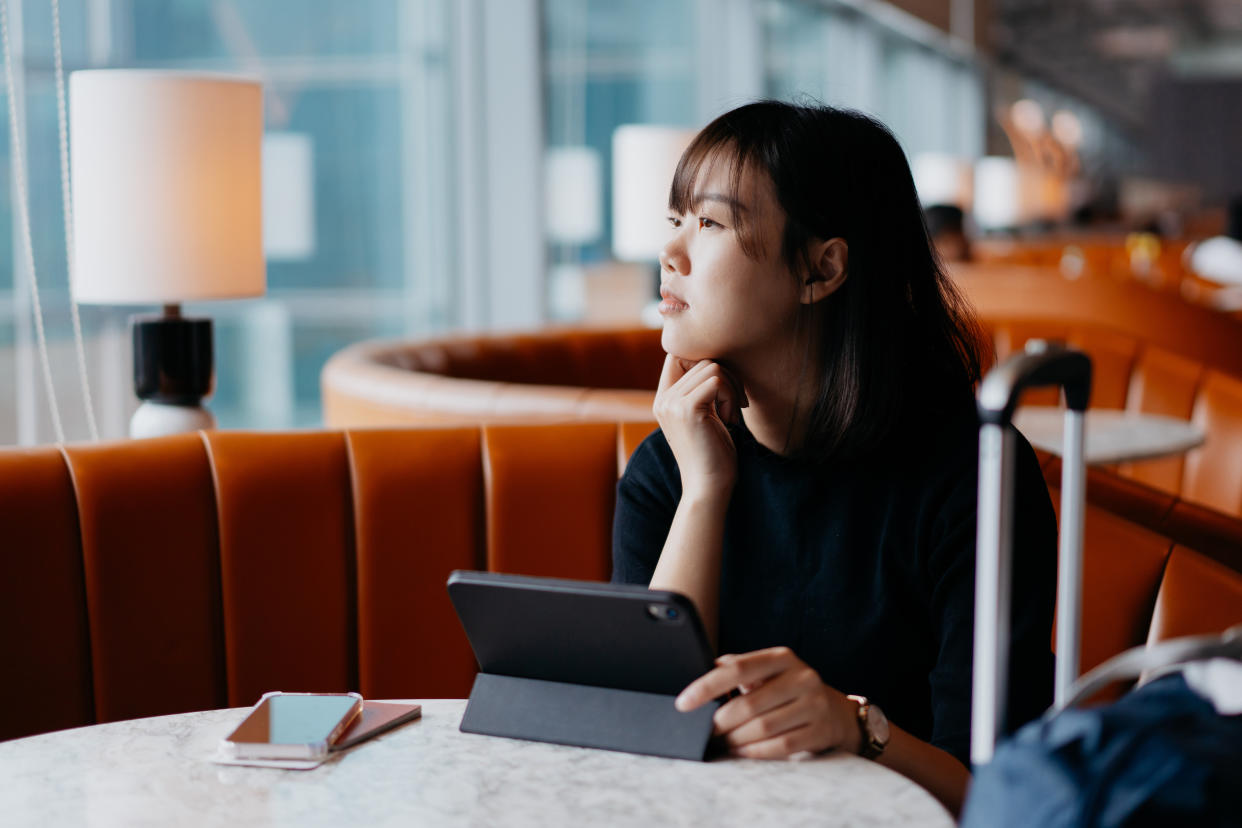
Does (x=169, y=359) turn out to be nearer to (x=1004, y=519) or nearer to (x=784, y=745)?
(x=784, y=745)

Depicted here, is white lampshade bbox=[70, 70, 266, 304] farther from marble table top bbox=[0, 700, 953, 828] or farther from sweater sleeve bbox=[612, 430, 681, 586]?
marble table top bbox=[0, 700, 953, 828]

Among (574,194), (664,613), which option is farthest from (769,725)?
(574,194)

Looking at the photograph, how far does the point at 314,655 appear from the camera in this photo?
1.81 meters

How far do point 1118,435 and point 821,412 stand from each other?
5.92 feet

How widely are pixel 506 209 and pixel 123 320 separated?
1927mm

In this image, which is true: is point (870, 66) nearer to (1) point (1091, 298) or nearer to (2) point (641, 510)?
(1) point (1091, 298)

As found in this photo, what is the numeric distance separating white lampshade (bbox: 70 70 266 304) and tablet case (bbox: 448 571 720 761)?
1349 millimetres

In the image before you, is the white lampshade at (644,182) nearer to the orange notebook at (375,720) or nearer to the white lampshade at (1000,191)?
the orange notebook at (375,720)

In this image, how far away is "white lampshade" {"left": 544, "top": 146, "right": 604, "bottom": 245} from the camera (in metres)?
5.80

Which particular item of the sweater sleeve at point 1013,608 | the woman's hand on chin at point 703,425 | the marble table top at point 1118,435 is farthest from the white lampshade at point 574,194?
the sweater sleeve at point 1013,608

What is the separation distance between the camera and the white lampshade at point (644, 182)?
3.96 metres

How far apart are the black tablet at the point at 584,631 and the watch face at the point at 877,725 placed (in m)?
0.19

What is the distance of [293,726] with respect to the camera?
3.48 feet

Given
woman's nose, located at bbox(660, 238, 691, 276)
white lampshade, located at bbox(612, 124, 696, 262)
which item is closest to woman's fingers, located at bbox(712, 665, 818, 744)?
woman's nose, located at bbox(660, 238, 691, 276)
